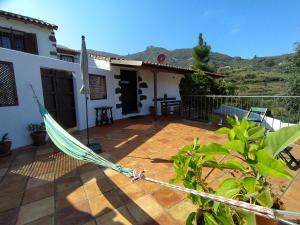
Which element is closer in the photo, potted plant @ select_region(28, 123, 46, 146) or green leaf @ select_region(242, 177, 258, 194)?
green leaf @ select_region(242, 177, 258, 194)

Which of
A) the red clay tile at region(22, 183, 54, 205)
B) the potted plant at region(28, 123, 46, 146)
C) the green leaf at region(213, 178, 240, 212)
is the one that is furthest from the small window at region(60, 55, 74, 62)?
the green leaf at region(213, 178, 240, 212)

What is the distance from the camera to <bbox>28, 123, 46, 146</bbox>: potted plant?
3782 mm

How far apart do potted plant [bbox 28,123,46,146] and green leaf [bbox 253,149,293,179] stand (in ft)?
13.6

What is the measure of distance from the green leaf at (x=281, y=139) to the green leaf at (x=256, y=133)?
0.43 ft

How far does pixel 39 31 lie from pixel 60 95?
3.27 meters

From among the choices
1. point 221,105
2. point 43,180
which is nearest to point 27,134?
point 43,180

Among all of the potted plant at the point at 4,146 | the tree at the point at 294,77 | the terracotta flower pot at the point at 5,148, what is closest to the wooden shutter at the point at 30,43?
the potted plant at the point at 4,146

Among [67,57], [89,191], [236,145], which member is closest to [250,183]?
[236,145]

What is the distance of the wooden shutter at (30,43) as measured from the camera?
5949 mm

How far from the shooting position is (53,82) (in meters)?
4.48

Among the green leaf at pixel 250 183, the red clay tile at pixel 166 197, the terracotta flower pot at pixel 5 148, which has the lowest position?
the red clay tile at pixel 166 197

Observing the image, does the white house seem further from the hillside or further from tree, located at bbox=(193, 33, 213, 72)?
tree, located at bbox=(193, 33, 213, 72)

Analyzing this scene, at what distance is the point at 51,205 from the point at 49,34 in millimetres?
6685

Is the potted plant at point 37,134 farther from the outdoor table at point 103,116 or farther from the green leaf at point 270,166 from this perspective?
the green leaf at point 270,166
